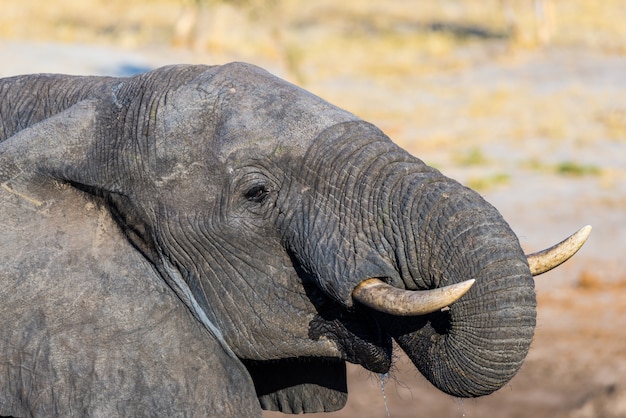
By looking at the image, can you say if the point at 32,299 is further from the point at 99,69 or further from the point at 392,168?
the point at 99,69

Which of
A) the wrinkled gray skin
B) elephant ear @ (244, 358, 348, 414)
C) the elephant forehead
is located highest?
the elephant forehead

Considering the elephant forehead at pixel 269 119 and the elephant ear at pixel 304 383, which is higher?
the elephant forehead at pixel 269 119

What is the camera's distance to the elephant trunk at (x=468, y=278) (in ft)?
9.66

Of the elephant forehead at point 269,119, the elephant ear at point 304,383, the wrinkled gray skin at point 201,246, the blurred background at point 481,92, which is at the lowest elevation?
the blurred background at point 481,92

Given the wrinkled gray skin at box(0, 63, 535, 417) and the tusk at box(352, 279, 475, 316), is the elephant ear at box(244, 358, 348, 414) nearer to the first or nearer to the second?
the wrinkled gray skin at box(0, 63, 535, 417)

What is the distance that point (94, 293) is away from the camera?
126 inches

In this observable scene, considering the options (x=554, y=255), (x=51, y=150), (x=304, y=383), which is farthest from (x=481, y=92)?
(x=51, y=150)

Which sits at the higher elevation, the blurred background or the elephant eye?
the elephant eye

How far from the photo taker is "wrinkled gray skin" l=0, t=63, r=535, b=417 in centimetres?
311

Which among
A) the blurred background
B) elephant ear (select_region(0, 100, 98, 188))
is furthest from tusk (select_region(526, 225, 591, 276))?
elephant ear (select_region(0, 100, 98, 188))

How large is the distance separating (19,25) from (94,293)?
26.7 metres

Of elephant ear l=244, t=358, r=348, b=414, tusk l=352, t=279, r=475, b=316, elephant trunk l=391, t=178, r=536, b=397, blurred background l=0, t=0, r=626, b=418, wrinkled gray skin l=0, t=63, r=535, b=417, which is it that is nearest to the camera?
tusk l=352, t=279, r=475, b=316

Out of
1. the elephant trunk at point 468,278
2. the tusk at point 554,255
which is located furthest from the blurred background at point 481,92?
the tusk at point 554,255

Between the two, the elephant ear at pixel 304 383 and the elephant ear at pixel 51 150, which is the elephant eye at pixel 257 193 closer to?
the elephant ear at pixel 51 150
